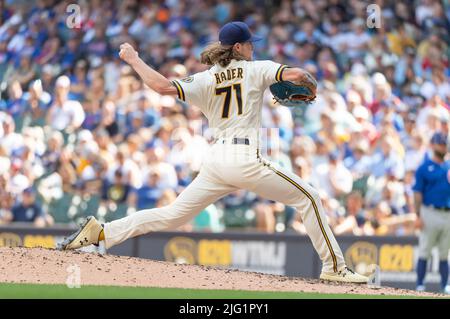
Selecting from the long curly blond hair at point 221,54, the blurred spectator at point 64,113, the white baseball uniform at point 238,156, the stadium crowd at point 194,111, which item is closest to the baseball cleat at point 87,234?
the white baseball uniform at point 238,156

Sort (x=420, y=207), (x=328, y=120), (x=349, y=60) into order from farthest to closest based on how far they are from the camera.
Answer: (x=349, y=60), (x=328, y=120), (x=420, y=207)

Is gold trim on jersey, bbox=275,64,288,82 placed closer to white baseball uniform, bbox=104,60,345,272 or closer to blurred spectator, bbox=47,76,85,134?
white baseball uniform, bbox=104,60,345,272

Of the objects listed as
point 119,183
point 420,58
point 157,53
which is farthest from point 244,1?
point 119,183

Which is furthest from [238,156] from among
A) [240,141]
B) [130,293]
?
[130,293]

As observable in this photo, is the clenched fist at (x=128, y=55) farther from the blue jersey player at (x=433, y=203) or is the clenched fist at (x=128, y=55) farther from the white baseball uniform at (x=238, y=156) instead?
the blue jersey player at (x=433, y=203)

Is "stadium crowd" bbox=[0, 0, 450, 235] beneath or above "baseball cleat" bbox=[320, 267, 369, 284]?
above

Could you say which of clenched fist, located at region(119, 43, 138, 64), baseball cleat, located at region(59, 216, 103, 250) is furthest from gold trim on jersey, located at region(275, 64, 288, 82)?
baseball cleat, located at region(59, 216, 103, 250)

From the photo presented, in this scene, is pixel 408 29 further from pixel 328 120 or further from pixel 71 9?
pixel 71 9
